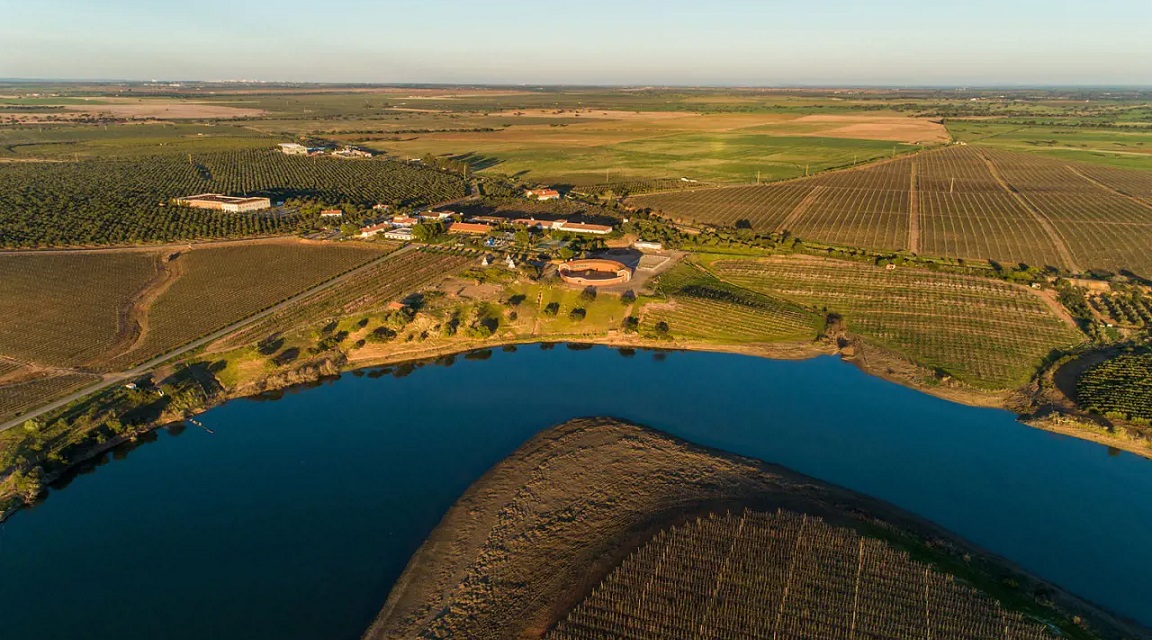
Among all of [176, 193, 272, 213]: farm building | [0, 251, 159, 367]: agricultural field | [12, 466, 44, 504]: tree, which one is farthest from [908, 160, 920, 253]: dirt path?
[176, 193, 272, 213]: farm building

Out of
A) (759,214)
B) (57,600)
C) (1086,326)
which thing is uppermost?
(759,214)

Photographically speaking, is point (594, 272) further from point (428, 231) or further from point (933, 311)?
point (933, 311)

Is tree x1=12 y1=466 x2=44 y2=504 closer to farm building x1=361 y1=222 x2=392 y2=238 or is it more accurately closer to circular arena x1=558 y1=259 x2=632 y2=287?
circular arena x1=558 y1=259 x2=632 y2=287

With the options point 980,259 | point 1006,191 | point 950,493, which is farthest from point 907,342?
point 1006,191

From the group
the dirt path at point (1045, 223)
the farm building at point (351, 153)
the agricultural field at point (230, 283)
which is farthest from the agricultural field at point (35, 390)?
the farm building at point (351, 153)

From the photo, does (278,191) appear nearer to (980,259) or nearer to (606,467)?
(606,467)

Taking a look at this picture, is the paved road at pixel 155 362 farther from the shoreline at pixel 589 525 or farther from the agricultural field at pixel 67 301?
the shoreline at pixel 589 525

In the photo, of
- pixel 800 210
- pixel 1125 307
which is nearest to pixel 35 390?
pixel 800 210
